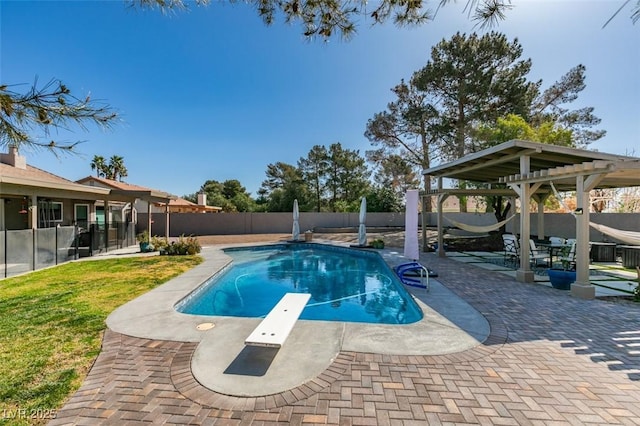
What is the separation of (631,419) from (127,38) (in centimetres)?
854

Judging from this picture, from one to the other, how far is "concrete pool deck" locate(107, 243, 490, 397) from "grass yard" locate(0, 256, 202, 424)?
501 mm

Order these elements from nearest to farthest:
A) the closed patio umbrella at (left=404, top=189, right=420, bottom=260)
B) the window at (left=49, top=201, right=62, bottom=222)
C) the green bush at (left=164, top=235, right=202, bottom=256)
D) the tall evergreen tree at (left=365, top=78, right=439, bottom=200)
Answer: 1. the closed patio umbrella at (left=404, top=189, right=420, bottom=260)
2. the green bush at (left=164, top=235, right=202, bottom=256)
3. the window at (left=49, top=201, right=62, bottom=222)
4. the tall evergreen tree at (left=365, top=78, right=439, bottom=200)

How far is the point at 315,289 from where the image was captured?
793cm

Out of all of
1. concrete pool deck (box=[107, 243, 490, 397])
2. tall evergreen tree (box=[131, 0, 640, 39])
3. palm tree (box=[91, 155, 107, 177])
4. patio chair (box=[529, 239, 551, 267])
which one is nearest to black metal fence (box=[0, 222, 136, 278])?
concrete pool deck (box=[107, 243, 490, 397])

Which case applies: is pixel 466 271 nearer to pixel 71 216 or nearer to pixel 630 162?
pixel 630 162

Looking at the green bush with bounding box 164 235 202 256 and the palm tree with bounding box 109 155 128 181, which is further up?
the palm tree with bounding box 109 155 128 181

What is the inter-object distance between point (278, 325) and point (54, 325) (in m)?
3.57

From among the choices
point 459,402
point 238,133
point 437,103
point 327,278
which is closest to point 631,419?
point 459,402

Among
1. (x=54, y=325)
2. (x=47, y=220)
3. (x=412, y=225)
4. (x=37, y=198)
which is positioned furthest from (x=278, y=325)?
(x=47, y=220)

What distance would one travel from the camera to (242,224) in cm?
2147

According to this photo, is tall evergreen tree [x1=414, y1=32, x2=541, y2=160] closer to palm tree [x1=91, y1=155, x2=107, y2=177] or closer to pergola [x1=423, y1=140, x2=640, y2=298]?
pergola [x1=423, y1=140, x2=640, y2=298]

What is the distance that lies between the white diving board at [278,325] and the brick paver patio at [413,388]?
1.98 feet

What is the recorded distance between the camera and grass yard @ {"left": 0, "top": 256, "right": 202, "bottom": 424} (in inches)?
104

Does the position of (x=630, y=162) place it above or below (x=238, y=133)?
below
